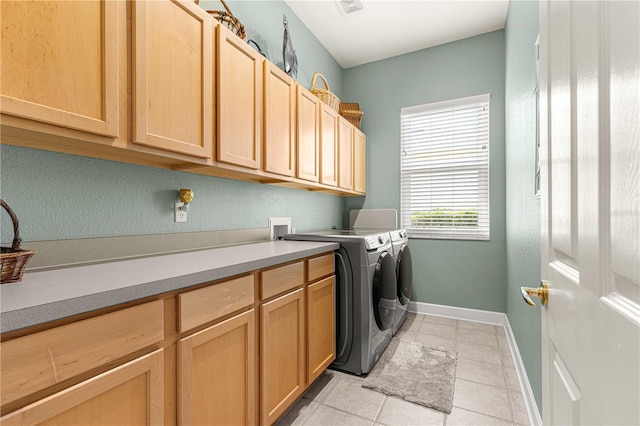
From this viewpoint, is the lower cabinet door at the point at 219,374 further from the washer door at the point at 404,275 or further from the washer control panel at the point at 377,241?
the washer door at the point at 404,275

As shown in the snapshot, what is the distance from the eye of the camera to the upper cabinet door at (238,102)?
152cm

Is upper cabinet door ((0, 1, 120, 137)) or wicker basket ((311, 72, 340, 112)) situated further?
wicker basket ((311, 72, 340, 112))

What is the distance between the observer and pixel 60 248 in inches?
45.8

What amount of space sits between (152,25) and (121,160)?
600mm

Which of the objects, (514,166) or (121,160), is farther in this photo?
(514,166)

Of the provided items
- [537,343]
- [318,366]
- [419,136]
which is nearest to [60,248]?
[318,366]

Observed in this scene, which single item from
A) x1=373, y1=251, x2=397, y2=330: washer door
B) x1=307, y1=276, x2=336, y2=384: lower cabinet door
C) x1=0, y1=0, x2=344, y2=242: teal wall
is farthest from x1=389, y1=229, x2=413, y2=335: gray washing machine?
x1=0, y1=0, x2=344, y2=242: teal wall

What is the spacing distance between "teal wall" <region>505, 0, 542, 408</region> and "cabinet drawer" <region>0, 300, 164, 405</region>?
172cm

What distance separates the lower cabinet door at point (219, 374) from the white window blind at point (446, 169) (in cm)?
256

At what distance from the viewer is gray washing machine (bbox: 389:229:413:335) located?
2.62 metres

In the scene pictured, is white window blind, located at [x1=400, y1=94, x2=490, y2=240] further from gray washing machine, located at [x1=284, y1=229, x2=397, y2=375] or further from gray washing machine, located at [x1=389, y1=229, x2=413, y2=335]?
gray washing machine, located at [x1=284, y1=229, x2=397, y2=375]

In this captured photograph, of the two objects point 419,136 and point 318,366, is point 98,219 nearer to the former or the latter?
point 318,366

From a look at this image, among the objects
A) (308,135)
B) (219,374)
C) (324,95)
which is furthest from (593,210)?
(324,95)

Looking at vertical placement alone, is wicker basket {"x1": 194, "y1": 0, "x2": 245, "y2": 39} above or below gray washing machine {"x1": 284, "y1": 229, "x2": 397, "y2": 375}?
above
